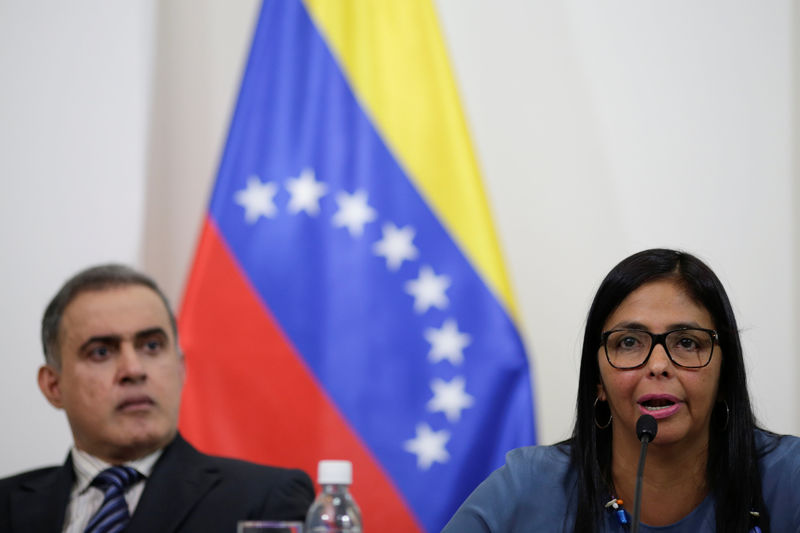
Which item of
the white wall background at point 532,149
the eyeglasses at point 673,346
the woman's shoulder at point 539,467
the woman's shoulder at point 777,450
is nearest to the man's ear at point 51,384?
the white wall background at point 532,149

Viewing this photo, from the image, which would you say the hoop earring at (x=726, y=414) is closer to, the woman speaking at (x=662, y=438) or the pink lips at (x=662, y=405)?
the woman speaking at (x=662, y=438)

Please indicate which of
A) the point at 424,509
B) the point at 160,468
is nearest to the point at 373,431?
the point at 424,509

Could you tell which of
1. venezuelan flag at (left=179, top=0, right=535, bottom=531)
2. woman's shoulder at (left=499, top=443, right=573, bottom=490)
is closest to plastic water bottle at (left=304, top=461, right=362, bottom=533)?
woman's shoulder at (left=499, top=443, right=573, bottom=490)

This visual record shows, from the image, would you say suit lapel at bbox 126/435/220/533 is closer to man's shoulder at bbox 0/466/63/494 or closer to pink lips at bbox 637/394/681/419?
man's shoulder at bbox 0/466/63/494

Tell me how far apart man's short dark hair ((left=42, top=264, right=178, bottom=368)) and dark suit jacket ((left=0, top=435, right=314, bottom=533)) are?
32 cm

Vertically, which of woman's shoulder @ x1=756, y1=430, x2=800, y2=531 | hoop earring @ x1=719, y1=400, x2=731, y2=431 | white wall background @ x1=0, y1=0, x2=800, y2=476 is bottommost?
woman's shoulder @ x1=756, y1=430, x2=800, y2=531

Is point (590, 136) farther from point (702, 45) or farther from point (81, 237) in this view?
point (81, 237)

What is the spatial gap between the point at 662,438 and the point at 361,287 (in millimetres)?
1228

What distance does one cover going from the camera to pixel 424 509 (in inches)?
111

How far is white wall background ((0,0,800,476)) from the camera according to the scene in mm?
3197

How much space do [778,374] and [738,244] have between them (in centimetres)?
43

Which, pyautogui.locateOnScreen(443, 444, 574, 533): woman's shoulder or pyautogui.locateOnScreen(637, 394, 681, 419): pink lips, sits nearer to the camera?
pyautogui.locateOnScreen(637, 394, 681, 419): pink lips

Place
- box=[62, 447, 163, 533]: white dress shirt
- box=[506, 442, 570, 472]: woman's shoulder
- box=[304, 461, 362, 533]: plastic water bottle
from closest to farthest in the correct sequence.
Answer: box=[304, 461, 362, 533]: plastic water bottle, box=[506, 442, 570, 472]: woman's shoulder, box=[62, 447, 163, 533]: white dress shirt

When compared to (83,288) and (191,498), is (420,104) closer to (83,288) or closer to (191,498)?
(83,288)
